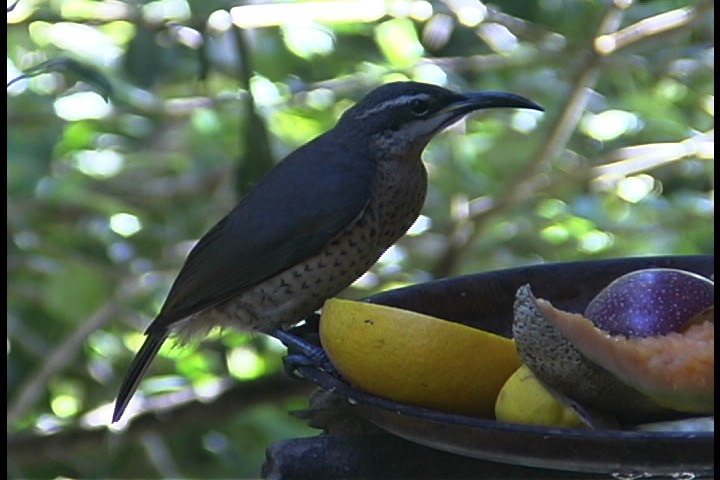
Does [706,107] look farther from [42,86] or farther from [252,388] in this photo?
[42,86]

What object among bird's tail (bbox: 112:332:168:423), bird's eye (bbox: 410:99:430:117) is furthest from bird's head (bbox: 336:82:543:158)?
bird's tail (bbox: 112:332:168:423)

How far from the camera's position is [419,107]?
9.34 feet

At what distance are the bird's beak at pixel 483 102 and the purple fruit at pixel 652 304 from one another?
0.83 m

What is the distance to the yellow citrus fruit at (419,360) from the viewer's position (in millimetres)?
1773

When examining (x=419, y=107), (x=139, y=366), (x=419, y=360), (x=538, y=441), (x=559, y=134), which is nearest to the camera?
(x=538, y=441)

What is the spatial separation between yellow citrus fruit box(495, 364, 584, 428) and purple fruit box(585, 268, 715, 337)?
7.0 inches

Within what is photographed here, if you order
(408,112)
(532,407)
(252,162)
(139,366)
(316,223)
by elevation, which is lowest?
(139,366)

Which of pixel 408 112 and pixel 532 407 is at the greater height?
pixel 532 407

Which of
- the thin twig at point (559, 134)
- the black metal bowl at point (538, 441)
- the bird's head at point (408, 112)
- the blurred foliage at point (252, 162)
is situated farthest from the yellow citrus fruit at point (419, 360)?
the thin twig at point (559, 134)

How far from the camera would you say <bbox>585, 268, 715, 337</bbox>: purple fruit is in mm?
1770

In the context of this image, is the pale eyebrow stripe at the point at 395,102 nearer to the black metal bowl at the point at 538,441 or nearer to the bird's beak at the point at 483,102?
the bird's beak at the point at 483,102

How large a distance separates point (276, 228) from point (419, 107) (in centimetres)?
42

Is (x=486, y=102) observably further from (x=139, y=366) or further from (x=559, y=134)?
(x=139, y=366)

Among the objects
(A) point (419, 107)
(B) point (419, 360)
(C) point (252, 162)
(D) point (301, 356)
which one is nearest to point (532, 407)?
(B) point (419, 360)
